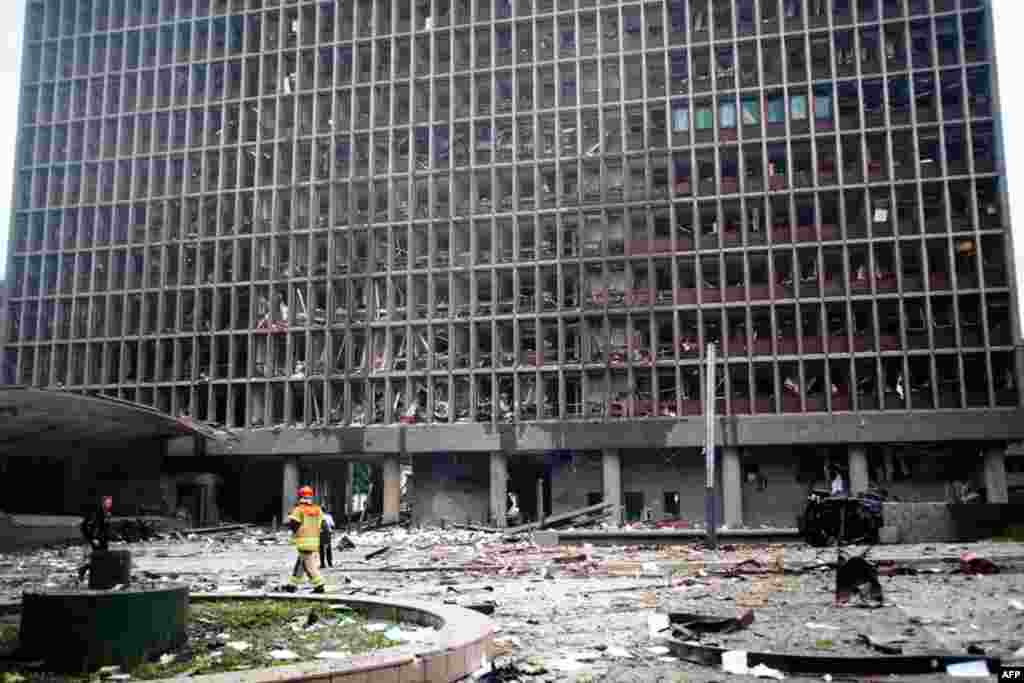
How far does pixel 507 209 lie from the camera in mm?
57250

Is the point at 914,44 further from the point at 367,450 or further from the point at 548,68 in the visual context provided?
the point at 367,450

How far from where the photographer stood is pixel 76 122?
213 feet

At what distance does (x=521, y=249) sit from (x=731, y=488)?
17.7 metres

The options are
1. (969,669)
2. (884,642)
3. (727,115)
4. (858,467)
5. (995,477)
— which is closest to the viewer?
(969,669)

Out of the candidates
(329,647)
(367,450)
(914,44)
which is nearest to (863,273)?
(914,44)

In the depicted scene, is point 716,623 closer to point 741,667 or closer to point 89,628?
point 741,667

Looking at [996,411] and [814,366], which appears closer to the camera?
[996,411]

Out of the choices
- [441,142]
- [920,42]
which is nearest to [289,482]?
[441,142]

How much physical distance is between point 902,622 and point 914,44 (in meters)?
49.2

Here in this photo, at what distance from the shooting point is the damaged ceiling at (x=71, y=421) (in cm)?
3938

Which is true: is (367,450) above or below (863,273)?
below

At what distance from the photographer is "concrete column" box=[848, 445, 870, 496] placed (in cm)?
4869

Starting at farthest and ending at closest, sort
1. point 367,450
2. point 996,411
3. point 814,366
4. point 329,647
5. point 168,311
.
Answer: point 168,311 < point 367,450 < point 814,366 < point 996,411 < point 329,647

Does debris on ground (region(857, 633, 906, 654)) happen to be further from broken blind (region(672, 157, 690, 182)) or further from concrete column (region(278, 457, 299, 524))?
concrete column (region(278, 457, 299, 524))
